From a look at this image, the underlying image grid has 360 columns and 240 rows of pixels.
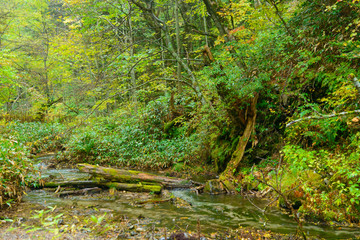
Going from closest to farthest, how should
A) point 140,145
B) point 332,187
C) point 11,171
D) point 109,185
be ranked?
1. point 332,187
2. point 11,171
3. point 109,185
4. point 140,145

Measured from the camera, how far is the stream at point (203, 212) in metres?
4.15

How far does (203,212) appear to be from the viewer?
5.21 meters

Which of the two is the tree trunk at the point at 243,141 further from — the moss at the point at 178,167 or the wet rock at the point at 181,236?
the wet rock at the point at 181,236

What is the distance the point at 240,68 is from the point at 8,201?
7.04 meters

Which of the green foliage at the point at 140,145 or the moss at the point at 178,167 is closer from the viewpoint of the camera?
the moss at the point at 178,167

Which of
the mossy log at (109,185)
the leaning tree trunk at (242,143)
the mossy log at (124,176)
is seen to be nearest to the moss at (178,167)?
the mossy log at (124,176)

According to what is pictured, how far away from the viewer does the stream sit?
415cm

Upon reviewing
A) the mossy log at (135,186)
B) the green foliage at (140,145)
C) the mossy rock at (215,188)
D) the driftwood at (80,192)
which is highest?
the green foliage at (140,145)

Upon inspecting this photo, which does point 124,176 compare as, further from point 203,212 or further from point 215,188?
point 203,212

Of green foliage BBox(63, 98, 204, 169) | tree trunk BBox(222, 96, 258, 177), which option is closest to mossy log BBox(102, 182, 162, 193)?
tree trunk BBox(222, 96, 258, 177)

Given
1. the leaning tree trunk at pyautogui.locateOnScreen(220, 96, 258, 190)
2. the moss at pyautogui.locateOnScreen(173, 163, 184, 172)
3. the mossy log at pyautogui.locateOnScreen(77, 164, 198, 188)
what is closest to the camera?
the mossy log at pyautogui.locateOnScreen(77, 164, 198, 188)

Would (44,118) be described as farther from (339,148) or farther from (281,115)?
(339,148)

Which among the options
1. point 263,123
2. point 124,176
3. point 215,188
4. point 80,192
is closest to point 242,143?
point 263,123

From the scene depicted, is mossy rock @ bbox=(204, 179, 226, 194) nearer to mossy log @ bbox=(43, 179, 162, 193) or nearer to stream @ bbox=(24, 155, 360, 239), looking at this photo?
stream @ bbox=(24, 155, 360, 239)
